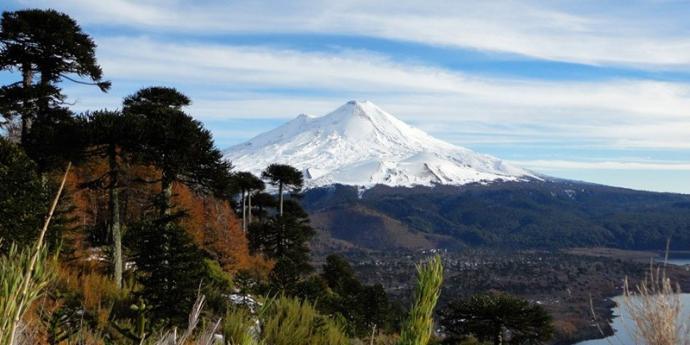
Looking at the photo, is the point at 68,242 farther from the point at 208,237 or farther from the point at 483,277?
the point at 483,277

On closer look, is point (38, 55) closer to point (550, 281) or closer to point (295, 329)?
point (295, 329)

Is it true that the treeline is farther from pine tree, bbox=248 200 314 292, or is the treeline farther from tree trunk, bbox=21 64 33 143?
pine tree, bbox=248 200 314 292

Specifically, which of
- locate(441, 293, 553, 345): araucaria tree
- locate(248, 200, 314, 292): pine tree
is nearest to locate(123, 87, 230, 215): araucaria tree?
locate(441, 293, 553, 345): araucaria tree

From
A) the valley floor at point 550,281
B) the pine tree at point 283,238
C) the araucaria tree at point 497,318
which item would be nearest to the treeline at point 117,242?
the araucaria tree at point 497,318

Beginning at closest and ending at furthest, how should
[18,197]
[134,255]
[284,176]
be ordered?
[134,255]
[18,197]
[284,176]

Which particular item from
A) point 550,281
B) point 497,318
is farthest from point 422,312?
point 550,281

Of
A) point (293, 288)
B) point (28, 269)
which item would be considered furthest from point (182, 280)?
point (293, 288)

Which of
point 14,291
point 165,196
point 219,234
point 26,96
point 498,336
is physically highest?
point 26,96
